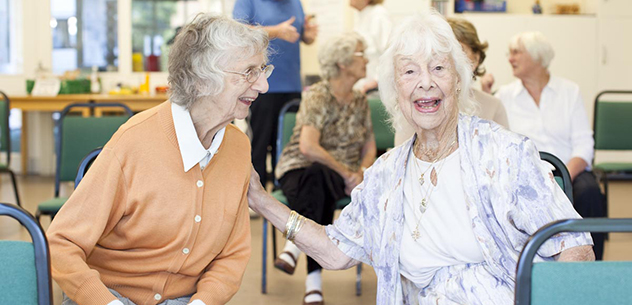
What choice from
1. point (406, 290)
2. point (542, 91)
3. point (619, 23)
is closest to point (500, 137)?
point (406, 290)

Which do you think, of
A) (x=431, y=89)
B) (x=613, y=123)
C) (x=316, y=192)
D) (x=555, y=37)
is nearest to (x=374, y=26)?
(x=613, y=123)

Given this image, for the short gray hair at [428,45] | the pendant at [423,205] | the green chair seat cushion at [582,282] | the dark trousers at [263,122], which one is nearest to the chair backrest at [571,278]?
the green chair seat cushion at [582,282]

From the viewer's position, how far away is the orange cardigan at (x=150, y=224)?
5.07 feet

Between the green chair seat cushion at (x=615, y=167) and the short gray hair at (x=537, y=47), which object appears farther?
the green chair seat cushion at (x=615, y=167)

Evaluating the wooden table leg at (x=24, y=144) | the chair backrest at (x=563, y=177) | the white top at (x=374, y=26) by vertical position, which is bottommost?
the wooden table leg at (x=24, y=144)

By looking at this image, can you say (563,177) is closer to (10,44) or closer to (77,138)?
(77,138)

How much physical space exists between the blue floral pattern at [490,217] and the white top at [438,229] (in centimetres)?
2

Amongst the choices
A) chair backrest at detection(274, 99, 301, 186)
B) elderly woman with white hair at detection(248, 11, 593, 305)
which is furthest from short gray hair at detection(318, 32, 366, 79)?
elderly woman with white hair at detection(248, 11, 593, 305)

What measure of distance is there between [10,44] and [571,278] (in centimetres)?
672

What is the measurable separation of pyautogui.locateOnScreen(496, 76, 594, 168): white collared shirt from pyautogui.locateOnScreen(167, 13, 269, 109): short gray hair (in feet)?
6.67

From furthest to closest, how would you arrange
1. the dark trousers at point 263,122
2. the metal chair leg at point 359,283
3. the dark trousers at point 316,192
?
the dark trousers at point 263,122 → the metal chair leg at point 359,283 → the dark trousers at point 316,192

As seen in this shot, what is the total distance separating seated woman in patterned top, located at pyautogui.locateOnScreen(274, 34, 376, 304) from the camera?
3168 mm

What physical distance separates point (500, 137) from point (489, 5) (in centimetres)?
554

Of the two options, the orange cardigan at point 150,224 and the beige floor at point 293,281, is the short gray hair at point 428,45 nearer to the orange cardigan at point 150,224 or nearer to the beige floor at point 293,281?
the orange cardigan at point 150,224
